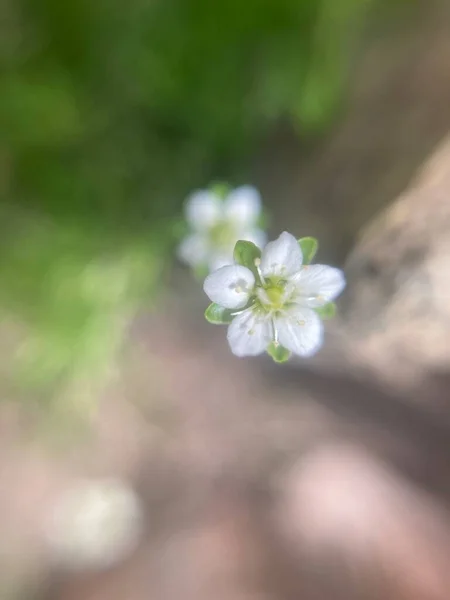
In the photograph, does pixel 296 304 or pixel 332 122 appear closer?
pixel 296 304

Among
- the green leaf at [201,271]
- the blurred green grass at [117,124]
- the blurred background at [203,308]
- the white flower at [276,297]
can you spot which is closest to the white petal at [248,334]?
the white flower at [276,297]

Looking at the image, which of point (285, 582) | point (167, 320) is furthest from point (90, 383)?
point (285, 582)

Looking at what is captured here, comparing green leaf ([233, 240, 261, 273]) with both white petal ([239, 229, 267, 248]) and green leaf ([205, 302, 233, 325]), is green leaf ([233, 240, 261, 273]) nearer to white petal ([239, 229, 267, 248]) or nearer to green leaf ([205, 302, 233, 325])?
green leaf ([205, 302, 233, 325])

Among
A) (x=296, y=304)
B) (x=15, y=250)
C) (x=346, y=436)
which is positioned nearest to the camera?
(x=296, y=304)

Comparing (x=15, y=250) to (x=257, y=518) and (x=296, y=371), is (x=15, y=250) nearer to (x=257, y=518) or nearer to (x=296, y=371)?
(x=296, y=371)

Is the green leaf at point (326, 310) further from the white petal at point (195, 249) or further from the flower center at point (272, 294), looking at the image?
the white petal at point (195, 249)

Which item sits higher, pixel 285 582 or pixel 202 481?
pixel 202 481
